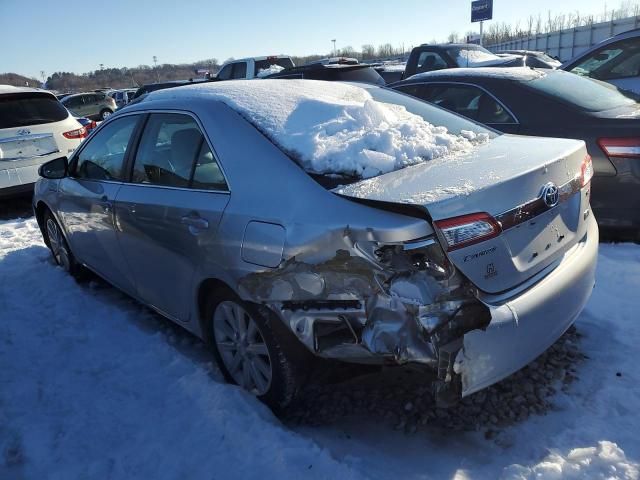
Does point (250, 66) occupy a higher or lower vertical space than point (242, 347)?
higher

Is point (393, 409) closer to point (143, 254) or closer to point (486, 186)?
point (486, 186)

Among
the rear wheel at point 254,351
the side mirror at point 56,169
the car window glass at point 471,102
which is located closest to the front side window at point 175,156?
the rear wheel at point 254,351

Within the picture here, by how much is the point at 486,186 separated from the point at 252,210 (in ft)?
3.39

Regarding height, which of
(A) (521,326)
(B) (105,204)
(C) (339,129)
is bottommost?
(A) (521,326)

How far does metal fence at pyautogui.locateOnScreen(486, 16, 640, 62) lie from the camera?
2675 centimetres

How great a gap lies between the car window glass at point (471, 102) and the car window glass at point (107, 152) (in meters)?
2.94

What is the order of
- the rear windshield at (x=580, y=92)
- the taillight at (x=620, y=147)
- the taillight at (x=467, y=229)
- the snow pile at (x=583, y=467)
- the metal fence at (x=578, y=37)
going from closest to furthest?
the taillight at (x=467, y=229) → the snow pile at (x=583, y=467) → the taillight at (x=620, y=147) → the rear windshield at (x=580, y=92) → the metal fence at (x=578, y=37)

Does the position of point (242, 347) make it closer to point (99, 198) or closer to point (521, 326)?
point (521, 326)

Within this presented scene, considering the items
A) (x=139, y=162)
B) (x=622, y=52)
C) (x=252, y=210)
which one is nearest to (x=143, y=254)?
(x=139, y=162)

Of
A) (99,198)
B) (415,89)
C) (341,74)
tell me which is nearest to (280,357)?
(99,198)

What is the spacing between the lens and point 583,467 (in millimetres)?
2178

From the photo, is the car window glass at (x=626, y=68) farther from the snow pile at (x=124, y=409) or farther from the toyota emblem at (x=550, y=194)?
the snow pile at (x=124, y=409)

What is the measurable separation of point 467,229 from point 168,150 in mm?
1908

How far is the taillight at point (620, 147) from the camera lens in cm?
403
